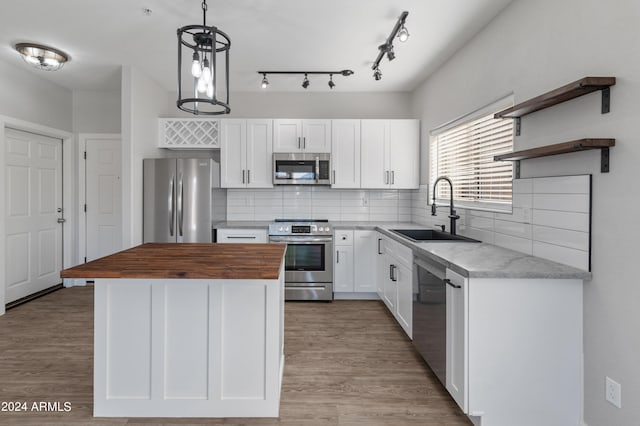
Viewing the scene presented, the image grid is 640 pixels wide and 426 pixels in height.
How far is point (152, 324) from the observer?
6.26 feet

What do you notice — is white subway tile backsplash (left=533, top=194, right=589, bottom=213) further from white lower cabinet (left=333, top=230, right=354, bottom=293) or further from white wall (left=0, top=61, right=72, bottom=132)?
white wall (left=0, top=61, right=72, bottom=132)

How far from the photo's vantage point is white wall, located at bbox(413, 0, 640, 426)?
5.12 ft

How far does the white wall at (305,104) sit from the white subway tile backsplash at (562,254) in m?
3.04

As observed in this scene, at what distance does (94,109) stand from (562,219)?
5.54 m

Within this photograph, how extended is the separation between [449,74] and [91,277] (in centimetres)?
354

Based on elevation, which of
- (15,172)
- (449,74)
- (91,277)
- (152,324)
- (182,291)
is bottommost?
(152,324)

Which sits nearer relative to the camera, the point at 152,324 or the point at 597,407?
the point at 597,407

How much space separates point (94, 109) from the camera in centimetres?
477

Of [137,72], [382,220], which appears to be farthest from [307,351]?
[137,72]

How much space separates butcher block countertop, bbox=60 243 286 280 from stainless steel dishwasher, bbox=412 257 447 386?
1026mm

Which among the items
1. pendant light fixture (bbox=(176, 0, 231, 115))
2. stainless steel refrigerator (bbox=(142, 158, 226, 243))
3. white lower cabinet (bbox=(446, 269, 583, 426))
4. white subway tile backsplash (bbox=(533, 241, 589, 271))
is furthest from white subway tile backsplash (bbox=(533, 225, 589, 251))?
stainless steel refrigerator (bbox=(142, 158, 226, 243))

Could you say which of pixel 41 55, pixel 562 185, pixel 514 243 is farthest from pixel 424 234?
pixel 41 55

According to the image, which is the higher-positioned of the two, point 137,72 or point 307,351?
point 137,72

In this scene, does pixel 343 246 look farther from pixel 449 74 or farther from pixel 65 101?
pixel 65 101
